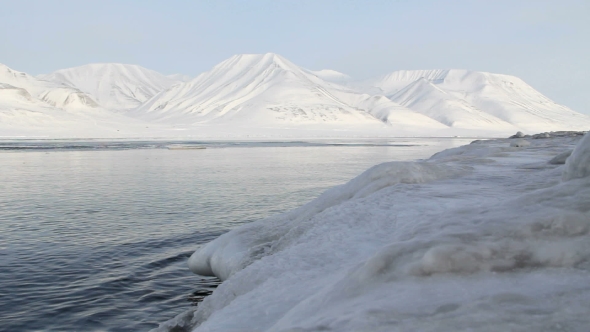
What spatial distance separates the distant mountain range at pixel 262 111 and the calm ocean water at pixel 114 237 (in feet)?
192

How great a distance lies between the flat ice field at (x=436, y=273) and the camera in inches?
95.0

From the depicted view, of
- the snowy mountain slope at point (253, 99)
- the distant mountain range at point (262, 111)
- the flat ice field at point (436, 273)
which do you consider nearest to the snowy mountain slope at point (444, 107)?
the distant mountain range at point (262, 111)

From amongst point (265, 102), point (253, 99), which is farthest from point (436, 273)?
point (253, 99)

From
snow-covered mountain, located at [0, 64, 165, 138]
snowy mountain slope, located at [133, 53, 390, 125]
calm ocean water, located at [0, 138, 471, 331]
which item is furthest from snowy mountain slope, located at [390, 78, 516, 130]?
calm ocean water, located at [0, 138, 471, 331]

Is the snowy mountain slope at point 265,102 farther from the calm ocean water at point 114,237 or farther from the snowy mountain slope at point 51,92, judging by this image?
the calm ocean water at point 114,237

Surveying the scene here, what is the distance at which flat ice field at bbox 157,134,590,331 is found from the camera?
2414mm

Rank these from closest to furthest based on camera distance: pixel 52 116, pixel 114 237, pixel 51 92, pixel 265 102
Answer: pixel 114 237, pixel 52 116, pixel 51 92, pixel 265 102

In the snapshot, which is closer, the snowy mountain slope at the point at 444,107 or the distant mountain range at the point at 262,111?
the distant mountain range at the point at 262,111

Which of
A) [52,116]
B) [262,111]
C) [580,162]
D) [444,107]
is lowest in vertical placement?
[444,107]

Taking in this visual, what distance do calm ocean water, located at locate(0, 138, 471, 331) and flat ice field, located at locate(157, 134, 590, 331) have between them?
1505 mm

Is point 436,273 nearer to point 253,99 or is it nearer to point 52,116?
point 52,116

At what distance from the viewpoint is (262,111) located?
12306 cm

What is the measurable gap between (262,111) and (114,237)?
377 feet

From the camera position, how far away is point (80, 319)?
5.54m
